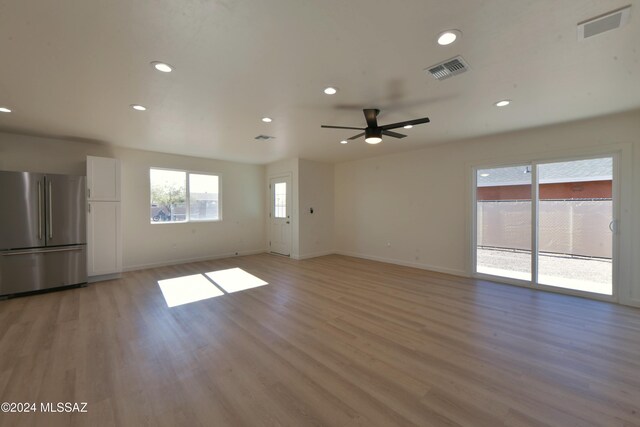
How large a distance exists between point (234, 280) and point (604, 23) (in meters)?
5.39

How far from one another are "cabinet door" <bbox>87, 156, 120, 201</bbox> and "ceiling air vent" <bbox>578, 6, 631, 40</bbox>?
6.49 meters

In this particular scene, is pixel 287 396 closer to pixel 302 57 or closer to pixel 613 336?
pixel 302 57

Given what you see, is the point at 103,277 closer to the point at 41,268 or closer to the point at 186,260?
the point at 41,268

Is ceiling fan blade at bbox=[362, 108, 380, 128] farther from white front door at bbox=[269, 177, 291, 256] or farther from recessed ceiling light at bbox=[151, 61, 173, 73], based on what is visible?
white front door at bbox=[269, 177, 291, 256]

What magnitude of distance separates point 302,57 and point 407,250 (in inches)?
193

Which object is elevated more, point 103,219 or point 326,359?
point 103,219

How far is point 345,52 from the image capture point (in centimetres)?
214

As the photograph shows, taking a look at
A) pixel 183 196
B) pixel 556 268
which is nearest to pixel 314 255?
pixel 183 196

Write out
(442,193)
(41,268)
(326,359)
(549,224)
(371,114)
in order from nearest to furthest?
(326,359) → (371,114) → (41,268) → (549,224) → (442,193)

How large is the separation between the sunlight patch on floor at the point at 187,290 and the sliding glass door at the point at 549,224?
16.3 feet

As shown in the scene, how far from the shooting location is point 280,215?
736 cm

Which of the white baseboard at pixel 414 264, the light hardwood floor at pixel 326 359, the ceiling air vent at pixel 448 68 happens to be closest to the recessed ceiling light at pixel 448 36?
the ceiling air vent at pixel 448 68

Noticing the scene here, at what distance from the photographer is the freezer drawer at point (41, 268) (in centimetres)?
387

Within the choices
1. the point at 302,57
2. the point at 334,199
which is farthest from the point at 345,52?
the point at 334,199
